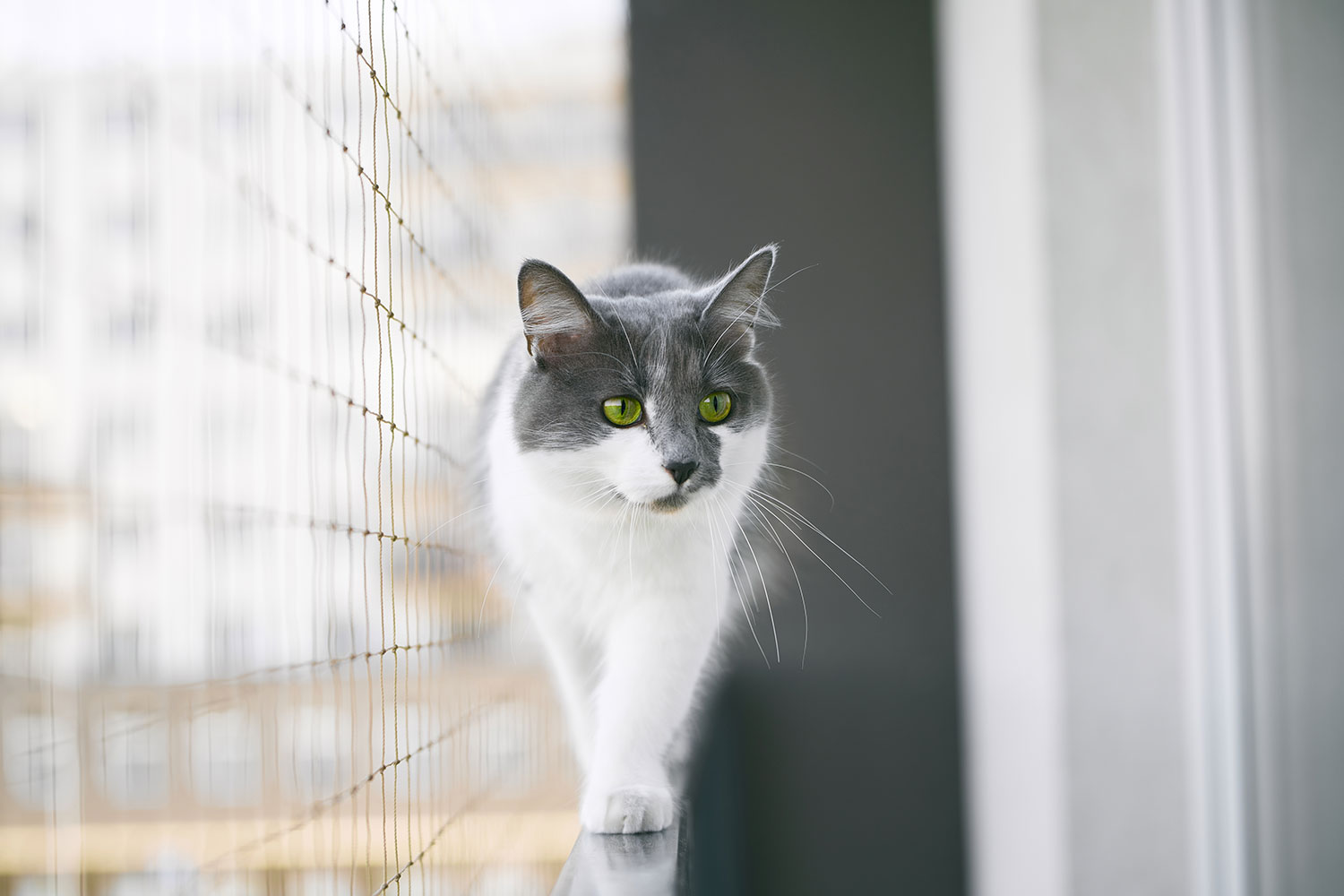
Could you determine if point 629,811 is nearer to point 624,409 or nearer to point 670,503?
point 670,503

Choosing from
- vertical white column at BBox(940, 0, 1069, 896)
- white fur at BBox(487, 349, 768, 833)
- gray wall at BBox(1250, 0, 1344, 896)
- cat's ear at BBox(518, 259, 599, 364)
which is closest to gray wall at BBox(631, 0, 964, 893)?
vertical white column at BBox(940, 0, 1069, 896)

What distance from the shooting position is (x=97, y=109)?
1.08m

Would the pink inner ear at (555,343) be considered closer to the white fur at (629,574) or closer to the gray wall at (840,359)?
the white fur at (629,574)

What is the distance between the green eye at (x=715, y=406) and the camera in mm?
1163

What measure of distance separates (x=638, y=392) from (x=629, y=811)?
0.47m

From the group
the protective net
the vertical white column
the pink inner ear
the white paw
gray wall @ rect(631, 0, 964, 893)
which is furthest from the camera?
gray wall @ rect(631, 0, 964, 893)

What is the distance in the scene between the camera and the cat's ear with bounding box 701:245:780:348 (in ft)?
3.72

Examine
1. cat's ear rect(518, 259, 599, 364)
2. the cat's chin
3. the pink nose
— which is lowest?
the cat's chin

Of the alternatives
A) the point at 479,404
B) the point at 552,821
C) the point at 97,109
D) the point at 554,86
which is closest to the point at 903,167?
the point at 554,86

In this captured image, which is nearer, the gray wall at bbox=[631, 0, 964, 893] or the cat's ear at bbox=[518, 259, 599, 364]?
the cat's ear at bbox=[518, 259, 599, 364]

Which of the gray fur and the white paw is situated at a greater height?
the gray fur

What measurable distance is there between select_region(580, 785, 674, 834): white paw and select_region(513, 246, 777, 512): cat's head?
0.32 metres

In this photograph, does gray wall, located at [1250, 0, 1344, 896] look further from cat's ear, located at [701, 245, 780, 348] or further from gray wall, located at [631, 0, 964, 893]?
gray wall, located at [631, 0, 964, 893]

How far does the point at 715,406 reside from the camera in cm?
118
